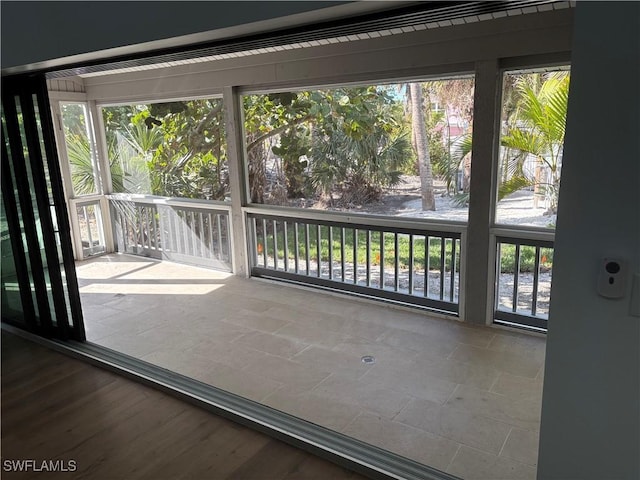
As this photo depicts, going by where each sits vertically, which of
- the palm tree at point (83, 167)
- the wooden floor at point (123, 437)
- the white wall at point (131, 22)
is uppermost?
the white wall at point (131, 22)

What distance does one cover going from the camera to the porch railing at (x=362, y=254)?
13.5 ft

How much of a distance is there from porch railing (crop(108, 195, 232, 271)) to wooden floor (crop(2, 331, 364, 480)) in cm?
Result: 254

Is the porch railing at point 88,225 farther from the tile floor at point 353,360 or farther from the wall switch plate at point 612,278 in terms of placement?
the wall switch plate at point 612,278

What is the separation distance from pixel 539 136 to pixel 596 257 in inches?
91.9

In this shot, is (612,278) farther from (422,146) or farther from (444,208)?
(422,146)

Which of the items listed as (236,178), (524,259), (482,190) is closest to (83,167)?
(236,178)

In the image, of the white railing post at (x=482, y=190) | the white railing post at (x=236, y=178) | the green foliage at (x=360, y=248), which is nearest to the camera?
the white railing post at (x=482, y=190)

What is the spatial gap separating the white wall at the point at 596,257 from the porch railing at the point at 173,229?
424 centimetres

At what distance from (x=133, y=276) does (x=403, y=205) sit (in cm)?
304

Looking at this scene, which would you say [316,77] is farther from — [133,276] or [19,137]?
[133,276]

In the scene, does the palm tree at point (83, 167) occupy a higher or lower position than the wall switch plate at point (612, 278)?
higher

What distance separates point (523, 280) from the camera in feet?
12.7

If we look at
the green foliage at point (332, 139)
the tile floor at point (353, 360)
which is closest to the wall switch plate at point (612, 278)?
the tile floor at point (353, 360)

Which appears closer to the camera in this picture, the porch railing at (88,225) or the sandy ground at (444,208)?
the sandy ground at (444,208)
